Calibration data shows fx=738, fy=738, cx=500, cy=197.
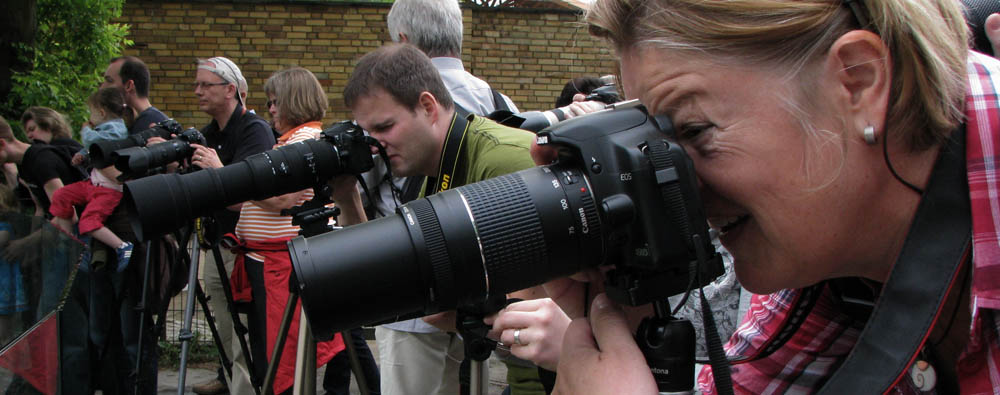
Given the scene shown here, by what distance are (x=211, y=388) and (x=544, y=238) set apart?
400cm

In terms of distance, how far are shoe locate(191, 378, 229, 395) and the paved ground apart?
0.08m

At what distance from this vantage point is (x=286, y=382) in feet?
11.1

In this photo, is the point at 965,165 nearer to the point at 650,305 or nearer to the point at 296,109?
the point at 650,305

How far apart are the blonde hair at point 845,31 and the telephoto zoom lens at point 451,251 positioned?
286mm

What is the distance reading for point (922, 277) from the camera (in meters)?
0.82

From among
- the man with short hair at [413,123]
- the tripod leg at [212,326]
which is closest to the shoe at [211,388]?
the tripod leg at [212,326]

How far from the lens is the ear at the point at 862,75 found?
823 millimetres

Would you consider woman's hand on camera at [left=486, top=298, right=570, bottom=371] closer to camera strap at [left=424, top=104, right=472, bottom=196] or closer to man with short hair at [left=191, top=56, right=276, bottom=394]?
camera strap at [left=424, top=104, right=472, bottom=196]

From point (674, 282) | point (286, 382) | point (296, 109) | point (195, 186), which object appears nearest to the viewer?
point (674, 282)

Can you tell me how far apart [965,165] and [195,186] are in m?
2.20

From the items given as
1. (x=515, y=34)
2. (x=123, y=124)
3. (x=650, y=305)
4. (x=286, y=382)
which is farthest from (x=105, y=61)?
(x=650, y=305)

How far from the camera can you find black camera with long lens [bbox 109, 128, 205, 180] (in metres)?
2.90

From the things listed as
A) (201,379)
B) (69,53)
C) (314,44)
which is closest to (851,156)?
(201,379)

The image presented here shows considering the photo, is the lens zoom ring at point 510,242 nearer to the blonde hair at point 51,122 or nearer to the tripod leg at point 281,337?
the tripod leg at point 281,337
